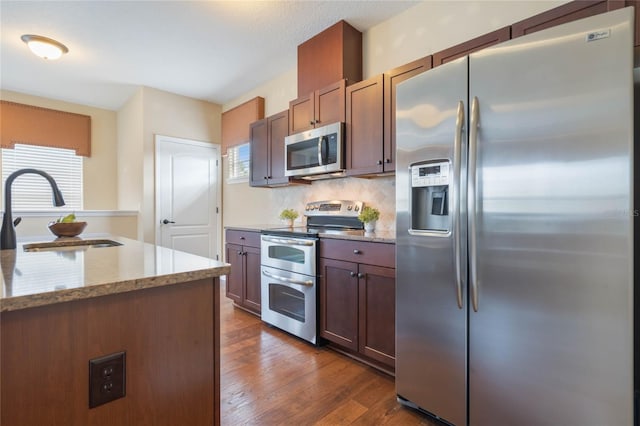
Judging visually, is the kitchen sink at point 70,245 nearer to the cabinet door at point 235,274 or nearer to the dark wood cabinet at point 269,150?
the cabinet door at point 235,274

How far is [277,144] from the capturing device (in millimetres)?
3211

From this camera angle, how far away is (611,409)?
1088 millimetres

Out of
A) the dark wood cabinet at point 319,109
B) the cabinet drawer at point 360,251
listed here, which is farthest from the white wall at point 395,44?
the cabinet drawer at point 360,251

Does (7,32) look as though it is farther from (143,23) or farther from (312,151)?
(312,151)

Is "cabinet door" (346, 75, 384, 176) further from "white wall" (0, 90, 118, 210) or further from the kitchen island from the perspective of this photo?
"white wall" (0, 90, 118, 210)

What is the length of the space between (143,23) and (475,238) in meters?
3.12

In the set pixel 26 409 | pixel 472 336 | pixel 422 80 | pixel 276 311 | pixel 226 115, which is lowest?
pixel 276 311

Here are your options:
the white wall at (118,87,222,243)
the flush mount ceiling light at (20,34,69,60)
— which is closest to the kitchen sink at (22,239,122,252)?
the flush mount ceiling light at (20,34,69,60)

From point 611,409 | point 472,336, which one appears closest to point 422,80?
point 472,336

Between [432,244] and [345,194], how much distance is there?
151 centimetres

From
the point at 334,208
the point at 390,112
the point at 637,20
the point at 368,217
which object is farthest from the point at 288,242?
the point at 637,20

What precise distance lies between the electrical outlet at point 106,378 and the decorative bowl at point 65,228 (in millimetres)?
1660

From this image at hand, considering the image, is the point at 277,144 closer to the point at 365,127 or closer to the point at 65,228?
the point at 365,127

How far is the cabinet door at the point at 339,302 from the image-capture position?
2148mm
